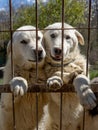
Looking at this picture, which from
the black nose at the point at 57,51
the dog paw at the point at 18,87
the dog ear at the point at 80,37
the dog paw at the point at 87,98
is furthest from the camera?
the dog ear at the point at 80,37

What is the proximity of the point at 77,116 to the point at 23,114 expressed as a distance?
0.60 m

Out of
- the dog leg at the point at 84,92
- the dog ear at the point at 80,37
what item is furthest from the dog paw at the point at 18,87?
the dog ear at the point at 80,37

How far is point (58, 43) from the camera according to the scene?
3.84m

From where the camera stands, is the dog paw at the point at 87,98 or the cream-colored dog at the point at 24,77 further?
the cream-colored dog at the point at 24,77

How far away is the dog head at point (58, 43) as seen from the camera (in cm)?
371

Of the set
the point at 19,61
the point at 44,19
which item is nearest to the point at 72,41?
the point at 19,61

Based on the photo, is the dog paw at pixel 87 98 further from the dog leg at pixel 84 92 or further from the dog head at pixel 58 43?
the dog head at pixel 58 43

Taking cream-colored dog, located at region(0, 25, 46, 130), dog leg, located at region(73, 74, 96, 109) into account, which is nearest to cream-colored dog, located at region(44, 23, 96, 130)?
cream-colored dog, located at region(0, 25, 46, 130)

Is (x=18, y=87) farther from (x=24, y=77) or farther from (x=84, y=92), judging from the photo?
(x=24, y=77)

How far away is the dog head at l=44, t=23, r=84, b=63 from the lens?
146 inches

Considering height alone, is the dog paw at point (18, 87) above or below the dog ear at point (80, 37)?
below

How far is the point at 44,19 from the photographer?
419 inches

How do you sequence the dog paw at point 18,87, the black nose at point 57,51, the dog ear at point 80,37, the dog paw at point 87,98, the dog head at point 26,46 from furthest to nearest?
the dog ear at point 80,37 < the dog head at point 26,46 < the black nose at point 57,51 < the dog paw at point 18,87 < the dog paw at point 87,98

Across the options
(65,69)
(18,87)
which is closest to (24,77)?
(65,69)
